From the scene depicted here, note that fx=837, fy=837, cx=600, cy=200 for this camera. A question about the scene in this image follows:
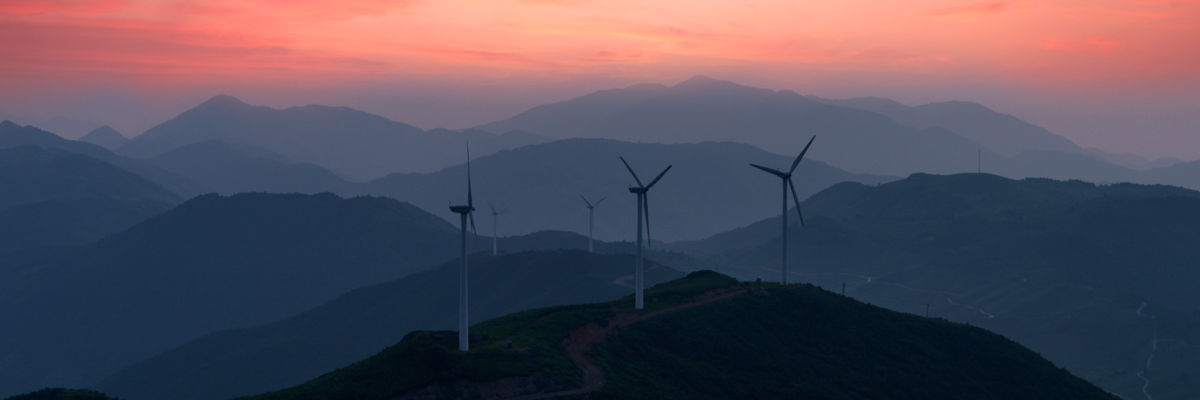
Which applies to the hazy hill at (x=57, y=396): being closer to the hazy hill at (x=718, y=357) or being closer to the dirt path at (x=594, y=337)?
the hazy hill at (x=718, y=357)

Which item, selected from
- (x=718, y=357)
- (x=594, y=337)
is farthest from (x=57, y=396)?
(x=718, y=357)

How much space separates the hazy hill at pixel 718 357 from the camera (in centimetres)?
9156

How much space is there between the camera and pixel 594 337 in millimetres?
116375

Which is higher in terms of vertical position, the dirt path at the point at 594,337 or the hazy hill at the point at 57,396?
the dirt path at the point at 594,337

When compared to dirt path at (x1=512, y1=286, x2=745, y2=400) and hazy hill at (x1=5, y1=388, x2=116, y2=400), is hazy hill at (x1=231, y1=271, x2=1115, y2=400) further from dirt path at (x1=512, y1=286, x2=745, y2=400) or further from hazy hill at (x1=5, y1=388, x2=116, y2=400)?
hazy hill at (x1=5, y1=388, x2=116, y2=400)

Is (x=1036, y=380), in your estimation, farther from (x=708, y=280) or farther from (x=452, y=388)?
(x=452, y=388)

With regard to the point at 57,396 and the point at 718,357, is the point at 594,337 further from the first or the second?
the point at 57,396

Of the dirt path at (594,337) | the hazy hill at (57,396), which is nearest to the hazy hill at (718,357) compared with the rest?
the dirt path at (594,337)

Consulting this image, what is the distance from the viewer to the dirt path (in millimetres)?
96438

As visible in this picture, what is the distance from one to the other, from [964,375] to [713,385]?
54.8m

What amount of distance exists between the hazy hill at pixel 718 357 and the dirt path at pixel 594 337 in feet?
1.07

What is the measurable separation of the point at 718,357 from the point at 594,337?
20.3 meters

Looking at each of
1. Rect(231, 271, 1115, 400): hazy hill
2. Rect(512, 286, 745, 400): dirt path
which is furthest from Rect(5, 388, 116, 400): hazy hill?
Rect(512, 286, 745, 400): dirt path

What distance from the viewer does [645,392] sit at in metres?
101
